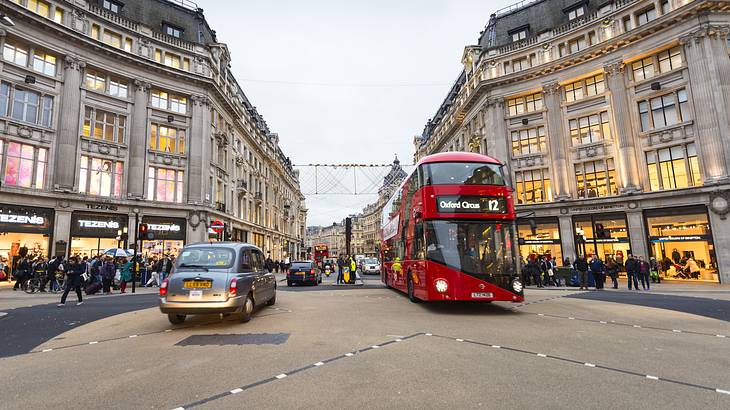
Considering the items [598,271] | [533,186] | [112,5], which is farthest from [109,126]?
Answer: [533,186]

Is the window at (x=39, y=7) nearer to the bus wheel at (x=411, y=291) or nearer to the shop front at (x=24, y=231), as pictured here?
the shop front at (x=24, y=231)

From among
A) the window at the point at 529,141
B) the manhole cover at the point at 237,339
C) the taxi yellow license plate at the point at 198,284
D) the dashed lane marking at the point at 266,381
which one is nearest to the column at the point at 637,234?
the window at the point at 529,141

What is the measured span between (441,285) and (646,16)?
28.0 m

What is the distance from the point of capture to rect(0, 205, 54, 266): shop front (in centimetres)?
2164

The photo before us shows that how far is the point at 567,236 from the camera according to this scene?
28.2 metres

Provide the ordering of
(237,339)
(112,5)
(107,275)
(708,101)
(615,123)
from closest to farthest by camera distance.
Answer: (237,339) → (107,275) → (708,101) → (615,123) → (112,5)

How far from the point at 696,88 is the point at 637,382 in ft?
88.9

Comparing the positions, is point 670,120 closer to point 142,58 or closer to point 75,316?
point 75,316

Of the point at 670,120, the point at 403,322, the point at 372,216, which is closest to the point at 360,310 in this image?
the point at 403,322

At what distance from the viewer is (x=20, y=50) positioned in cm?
2295

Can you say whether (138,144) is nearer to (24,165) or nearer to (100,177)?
(100,177)

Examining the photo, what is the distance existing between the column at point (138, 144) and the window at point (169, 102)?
89cm

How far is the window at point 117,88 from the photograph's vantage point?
2727cm

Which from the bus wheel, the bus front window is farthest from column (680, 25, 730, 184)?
the bus wheel
